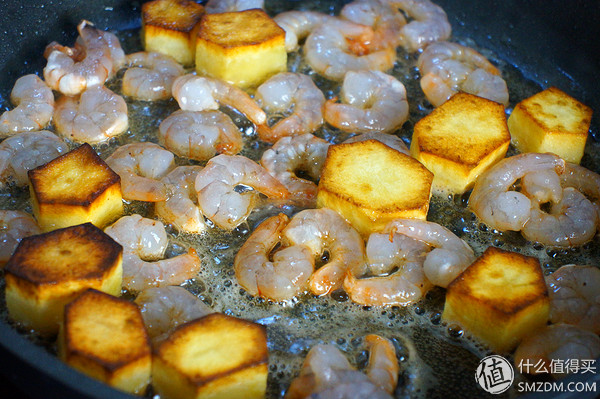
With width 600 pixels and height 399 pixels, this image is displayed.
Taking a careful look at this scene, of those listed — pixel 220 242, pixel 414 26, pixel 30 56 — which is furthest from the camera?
pixel 414 26

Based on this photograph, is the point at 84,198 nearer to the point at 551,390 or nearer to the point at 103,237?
the point at 103,237

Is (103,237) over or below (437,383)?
over

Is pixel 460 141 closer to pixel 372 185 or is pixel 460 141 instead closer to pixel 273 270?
pixel 372 185

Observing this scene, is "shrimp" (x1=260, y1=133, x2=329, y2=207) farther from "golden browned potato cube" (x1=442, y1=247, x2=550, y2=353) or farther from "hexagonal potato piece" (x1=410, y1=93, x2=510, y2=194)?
"golden browned potato cube" (x1=442, y1=247, x2=550, y2=353)

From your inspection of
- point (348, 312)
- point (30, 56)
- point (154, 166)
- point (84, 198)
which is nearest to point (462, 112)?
point (348, 312)

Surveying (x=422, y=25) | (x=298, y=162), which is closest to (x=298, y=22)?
(x=422, y=25)

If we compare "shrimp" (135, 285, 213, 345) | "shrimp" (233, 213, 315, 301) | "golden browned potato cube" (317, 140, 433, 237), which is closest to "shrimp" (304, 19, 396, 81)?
"golden browned potato cube" (317, 140, 433, 237)

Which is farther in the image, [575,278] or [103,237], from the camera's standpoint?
[575,278]
